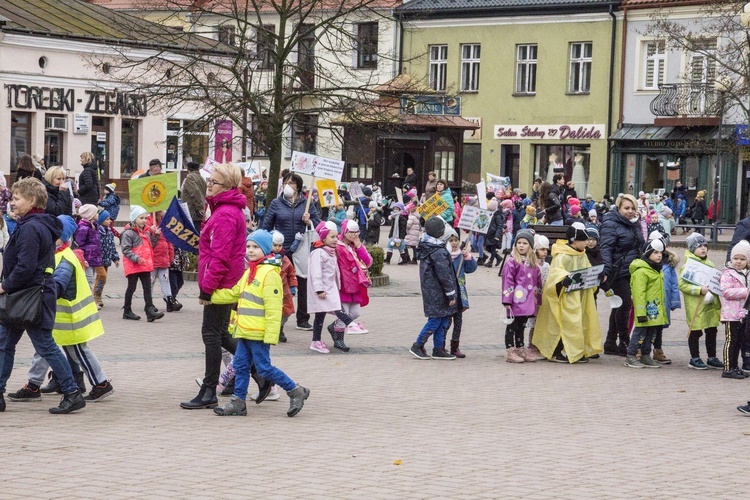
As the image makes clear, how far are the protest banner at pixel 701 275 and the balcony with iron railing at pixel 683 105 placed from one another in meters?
29.8

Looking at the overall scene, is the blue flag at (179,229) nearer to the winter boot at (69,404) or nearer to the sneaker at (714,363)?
the winter boot at (69,404)

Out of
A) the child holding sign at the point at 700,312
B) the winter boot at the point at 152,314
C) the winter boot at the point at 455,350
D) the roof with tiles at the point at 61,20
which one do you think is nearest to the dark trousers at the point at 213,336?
the winter boot at the point at 455,350

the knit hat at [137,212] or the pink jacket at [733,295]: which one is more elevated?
the knit hat at [137,212]

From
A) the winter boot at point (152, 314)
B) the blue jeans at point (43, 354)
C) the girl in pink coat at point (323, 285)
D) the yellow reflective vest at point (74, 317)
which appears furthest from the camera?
the winter boot at point (152, 314)

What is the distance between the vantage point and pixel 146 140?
43.7 metres

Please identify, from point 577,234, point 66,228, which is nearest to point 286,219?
point 577,234

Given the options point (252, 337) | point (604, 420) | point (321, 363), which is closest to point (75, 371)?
point (252, 337)

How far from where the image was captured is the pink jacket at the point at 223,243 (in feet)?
31.3

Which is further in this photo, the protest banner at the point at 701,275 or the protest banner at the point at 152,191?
the protest banner at the point at 152,191

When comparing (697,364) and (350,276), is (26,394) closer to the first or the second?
(350,276)

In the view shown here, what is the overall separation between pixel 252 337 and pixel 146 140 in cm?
3508

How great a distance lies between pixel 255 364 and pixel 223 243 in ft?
2.99

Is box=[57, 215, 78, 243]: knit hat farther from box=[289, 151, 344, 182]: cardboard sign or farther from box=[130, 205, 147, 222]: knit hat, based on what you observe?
box=[289, 151, 344, 182]: cardboard sign

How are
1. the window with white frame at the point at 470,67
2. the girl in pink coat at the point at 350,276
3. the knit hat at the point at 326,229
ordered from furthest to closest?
1. the window with white frame at the point at 470,67
2. the girl in pink coat at the point at 350,276
3. the knit hat at the point at 326,229
